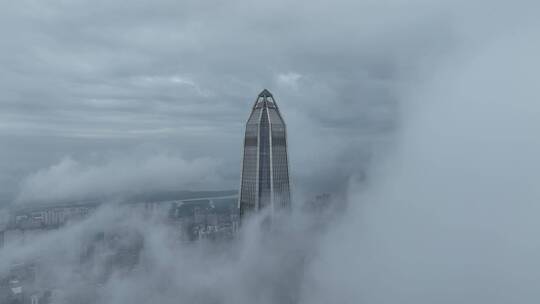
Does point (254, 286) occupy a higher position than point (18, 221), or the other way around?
point (18, 221)

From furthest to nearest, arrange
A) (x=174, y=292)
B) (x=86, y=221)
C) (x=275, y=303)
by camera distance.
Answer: (x=86, y=221)
(x=174, y=292)
(x=275, y=303)

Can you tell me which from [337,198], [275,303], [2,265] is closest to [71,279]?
[2,265]

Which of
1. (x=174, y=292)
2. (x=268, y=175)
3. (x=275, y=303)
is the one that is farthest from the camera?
(x=268, y=175)

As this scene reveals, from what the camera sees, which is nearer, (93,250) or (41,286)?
(41,286)

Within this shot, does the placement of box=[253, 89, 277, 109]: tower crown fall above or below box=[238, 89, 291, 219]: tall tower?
above

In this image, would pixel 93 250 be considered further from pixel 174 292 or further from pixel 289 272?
pixel 289 272

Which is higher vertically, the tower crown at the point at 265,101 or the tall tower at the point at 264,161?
the tower crown at the point at 265,101

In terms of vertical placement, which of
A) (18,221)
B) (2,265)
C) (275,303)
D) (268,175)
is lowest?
(275,303)
